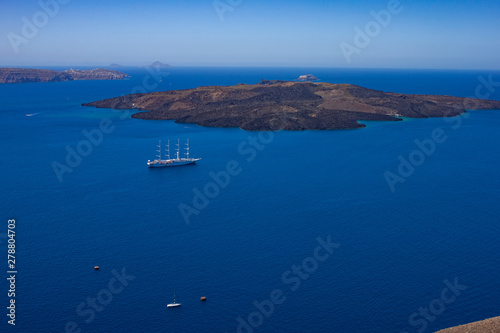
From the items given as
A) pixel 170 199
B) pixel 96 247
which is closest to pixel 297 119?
pixel 170 199

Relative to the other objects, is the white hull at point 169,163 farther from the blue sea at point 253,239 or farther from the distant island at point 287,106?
the distant island at point 287,106

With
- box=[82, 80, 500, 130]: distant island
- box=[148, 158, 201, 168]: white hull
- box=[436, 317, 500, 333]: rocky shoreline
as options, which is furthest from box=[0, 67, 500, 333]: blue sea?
box=[82, 80, 500, 130]: distant island

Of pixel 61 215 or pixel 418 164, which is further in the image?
pixel 418 164

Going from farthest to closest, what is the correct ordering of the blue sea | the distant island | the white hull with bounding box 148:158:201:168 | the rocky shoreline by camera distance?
the distant island → the white hull with bounding box 148:158:201:168 → the blue sea → the rocky shoreline

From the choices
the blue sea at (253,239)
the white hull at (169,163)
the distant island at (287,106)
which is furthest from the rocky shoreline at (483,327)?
the distant island at (287,106)

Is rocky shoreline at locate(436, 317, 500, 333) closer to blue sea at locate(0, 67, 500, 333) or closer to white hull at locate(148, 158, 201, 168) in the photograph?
blue sea at locate(0, 67, 500, 333)

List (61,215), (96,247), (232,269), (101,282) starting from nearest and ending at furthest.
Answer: (101,282) < (232,269) < (96,247) < (61,215)

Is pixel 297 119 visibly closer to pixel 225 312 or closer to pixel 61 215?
pixel 61 215
